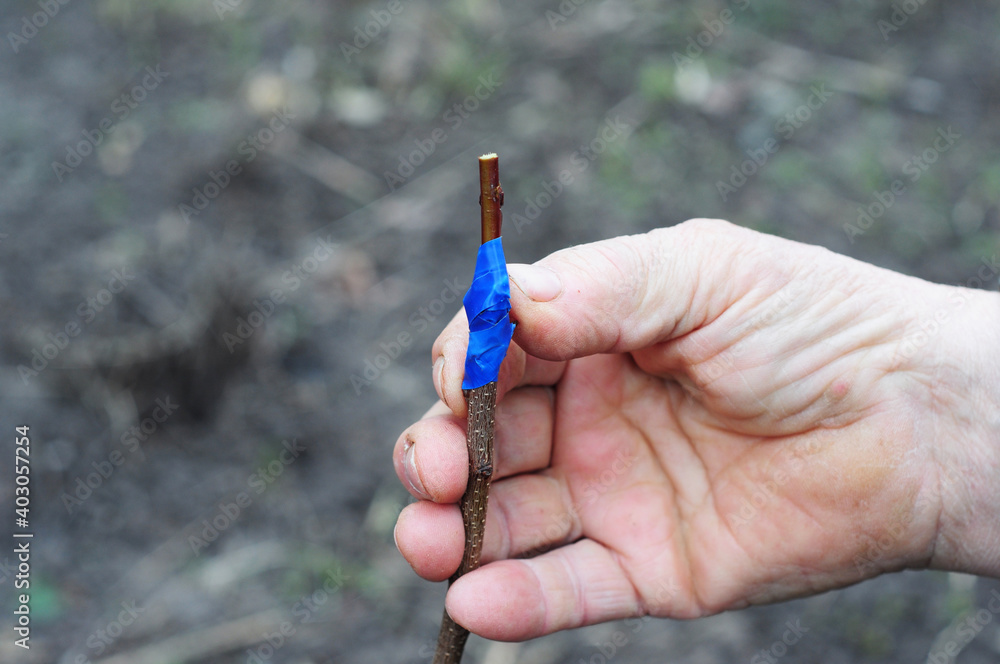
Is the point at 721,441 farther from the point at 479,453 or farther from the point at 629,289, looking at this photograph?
the point at 479,453

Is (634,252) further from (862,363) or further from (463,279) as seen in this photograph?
(463,279)

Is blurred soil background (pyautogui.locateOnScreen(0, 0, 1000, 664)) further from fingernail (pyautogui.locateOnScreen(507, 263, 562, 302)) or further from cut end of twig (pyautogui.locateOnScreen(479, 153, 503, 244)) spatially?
cut end of twig (pyautogui.locateOnScreen(479, 153, 503, 244))

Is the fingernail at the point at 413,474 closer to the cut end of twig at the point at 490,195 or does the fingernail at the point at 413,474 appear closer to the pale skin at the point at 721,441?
the pale skin at the point at 721,441

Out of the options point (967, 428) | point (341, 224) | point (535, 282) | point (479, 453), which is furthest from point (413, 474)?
point (341, 224)

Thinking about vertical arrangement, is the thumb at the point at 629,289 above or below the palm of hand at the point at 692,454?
above

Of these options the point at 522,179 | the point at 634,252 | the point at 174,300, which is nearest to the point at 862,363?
the point at 634,252

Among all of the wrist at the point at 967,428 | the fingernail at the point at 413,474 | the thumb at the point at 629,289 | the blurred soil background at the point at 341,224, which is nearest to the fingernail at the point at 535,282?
the thumb at the point at 629,289
